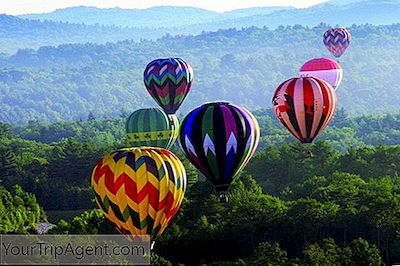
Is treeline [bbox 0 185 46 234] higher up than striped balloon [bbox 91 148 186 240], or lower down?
lower down

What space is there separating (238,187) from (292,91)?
471 inches

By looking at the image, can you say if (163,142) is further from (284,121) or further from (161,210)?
(161,210)

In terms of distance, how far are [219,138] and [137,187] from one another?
18.9 feet

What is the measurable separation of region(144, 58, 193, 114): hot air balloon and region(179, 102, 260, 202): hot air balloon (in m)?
20.5

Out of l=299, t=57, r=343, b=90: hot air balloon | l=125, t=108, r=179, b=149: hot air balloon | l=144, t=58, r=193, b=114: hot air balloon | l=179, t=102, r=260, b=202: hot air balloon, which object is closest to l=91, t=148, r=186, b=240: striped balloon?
l=179, t=102, r=260, b=202: hot air balloon

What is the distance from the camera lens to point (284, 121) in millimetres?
46094

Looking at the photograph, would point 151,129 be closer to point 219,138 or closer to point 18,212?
point 18,212

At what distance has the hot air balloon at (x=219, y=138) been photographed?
3772 cm

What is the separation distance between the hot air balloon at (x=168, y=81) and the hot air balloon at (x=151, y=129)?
3207mm

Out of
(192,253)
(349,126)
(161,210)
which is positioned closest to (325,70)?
(192,253)

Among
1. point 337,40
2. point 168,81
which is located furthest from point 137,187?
point 337,40

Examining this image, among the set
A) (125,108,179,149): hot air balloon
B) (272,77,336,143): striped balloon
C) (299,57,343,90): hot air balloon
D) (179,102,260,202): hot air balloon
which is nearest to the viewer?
(179,102,260,202): hot air balloon

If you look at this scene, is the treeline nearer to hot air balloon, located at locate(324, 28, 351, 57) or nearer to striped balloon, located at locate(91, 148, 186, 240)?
striped balloon, located at locate(91, 148, 186, 240)

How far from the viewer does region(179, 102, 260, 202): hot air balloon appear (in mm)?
37719
